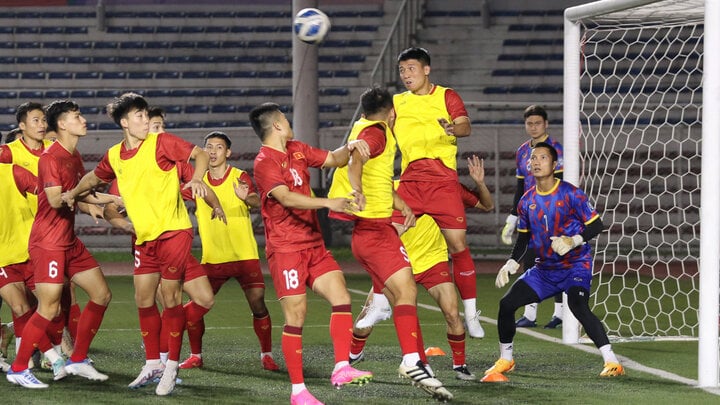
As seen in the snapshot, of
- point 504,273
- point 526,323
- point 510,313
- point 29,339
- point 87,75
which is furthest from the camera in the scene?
point 87,75

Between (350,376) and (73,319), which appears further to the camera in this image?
(73,319)

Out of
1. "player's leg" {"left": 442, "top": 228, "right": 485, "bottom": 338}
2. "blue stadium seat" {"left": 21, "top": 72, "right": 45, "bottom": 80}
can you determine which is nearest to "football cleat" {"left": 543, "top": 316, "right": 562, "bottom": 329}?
"player's leg" {"left": 442, "top": 228, "right": 485, "bottom": 338}

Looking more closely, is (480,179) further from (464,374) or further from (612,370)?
(612,370)

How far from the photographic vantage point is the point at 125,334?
9.84m

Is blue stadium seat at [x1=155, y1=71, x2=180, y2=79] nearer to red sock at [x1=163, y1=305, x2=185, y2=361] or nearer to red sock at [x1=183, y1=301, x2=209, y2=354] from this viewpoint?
red sock at [x1=183, y1=301, x2=209, y2=354]

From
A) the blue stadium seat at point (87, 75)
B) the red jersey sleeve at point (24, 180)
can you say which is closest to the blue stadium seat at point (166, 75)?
the blue stadium seat at point (87, 75)

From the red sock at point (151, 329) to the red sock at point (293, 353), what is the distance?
1.13 metres

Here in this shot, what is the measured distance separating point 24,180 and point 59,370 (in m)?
1.41

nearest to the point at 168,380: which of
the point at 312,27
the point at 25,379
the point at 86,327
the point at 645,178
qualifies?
the point at 86,327

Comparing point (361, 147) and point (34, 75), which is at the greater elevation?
point (34, 75)

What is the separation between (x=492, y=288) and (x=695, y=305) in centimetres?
270

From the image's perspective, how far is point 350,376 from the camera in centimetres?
638

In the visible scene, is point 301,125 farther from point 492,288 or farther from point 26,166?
point 26,166

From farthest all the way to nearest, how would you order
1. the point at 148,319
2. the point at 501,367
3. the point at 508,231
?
the point at 508,231 < the point at 501,367 < the point at 148,319
